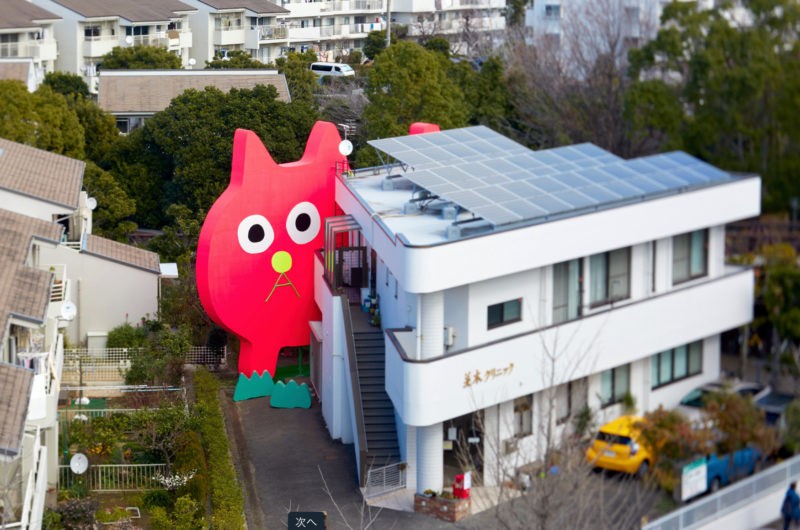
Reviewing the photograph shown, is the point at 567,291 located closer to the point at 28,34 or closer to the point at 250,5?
the point at 28,34

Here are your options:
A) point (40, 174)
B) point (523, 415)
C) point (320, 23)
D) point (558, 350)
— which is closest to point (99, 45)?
point (320, 23)

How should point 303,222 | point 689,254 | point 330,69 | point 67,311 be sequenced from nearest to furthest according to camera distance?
point 689,254 < point 67,311 < point 303,222 < point 330,69

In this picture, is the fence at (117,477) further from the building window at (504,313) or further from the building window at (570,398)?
the building window at (570,398)

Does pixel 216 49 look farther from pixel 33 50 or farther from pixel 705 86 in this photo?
pixel 705 86

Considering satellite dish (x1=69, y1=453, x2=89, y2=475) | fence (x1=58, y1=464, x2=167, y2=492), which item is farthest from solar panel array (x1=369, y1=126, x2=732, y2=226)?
satellite dish (x1=69, y1=453, x2=89, y2=475)

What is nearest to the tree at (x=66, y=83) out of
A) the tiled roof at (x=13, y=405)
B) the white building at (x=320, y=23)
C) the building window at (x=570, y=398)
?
the white building at (x=320, y=23)

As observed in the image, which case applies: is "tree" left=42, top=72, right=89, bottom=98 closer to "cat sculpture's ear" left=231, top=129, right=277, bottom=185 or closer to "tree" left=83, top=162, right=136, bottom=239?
"tree" left=83, top=162, right=136, bottom=239

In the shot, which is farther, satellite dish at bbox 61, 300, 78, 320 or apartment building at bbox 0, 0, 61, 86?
apartment building at bbox 0, 0, 61, 86
